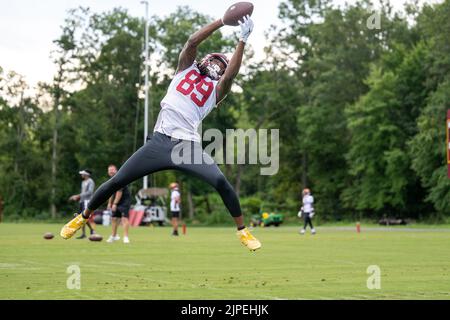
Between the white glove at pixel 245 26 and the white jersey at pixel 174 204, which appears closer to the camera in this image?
the white glove at pixel 245 26

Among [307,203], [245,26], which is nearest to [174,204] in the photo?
[307,203]

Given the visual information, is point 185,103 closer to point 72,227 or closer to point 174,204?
point 72,227

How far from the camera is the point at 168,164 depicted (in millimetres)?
11609

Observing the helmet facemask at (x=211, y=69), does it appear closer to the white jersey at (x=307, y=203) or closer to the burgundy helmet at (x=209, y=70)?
the burgundy helmet at (x=209, y=70)

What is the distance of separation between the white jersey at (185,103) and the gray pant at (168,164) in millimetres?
138

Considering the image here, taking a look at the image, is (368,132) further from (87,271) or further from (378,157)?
(87,271)

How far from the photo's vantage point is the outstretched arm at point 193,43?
38.5 ft

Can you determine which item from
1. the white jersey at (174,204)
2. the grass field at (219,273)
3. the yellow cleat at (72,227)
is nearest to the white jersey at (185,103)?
the yellow cleat at (72,227)

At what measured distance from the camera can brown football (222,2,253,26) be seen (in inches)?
459

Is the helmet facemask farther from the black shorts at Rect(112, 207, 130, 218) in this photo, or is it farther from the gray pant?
the black shorts at Rect(112, 207, 130, 218)

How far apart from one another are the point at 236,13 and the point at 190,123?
166 cm

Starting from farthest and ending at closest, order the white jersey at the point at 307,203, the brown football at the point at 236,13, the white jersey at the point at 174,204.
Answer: the white jersey at the point at 307,203
the white jersey at the point at 174,204
the brown football at the point at 236,13

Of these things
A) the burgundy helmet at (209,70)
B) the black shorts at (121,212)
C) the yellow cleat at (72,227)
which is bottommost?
the yellow cleat at (72,227)

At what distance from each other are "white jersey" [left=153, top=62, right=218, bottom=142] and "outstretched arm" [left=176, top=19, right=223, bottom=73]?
9 centimetres
